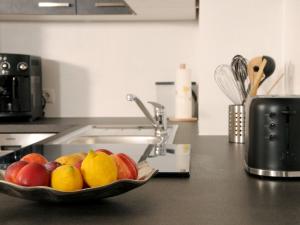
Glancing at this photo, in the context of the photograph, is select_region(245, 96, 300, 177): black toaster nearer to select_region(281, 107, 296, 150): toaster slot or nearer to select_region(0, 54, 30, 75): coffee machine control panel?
select_region(281, 107, 296, 150): toaster slot

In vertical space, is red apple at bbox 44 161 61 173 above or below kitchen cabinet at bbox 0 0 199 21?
below

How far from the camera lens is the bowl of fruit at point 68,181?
73cm

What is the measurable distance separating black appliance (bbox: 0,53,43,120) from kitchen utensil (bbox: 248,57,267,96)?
1.19 meters

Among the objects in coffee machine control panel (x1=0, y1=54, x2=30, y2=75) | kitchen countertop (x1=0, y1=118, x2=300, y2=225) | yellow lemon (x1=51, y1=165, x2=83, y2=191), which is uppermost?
coffee machine control panel (x1=0, y1=54, x2=30, y2=75)

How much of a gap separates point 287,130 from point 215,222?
38cm

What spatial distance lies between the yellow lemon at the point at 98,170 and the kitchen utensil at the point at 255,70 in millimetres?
883

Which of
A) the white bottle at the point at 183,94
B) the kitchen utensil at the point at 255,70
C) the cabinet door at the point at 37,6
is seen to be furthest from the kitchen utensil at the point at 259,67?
the cabinet door at the point at 37,6

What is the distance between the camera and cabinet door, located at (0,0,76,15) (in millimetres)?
2334

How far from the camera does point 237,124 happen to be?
Result: 1565 mm

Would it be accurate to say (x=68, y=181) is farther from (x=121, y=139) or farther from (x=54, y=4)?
(x=54, y=4)

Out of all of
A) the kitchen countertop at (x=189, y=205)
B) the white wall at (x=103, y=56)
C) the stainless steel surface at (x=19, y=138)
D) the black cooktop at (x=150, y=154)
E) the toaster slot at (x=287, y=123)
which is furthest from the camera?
the white wall at (x=103, y=56)

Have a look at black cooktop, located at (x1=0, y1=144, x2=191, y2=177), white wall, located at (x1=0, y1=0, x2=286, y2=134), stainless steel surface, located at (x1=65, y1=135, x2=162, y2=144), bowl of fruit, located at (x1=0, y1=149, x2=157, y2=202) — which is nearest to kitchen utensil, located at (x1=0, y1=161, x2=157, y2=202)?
bowl of fruit, located at (x1=0, y1=149, x2=157, y2=202)

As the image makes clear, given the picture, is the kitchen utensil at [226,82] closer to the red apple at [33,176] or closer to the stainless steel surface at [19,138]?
the stainless steel surface at [19,138]

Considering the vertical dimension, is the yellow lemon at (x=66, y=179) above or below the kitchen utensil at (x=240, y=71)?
below
